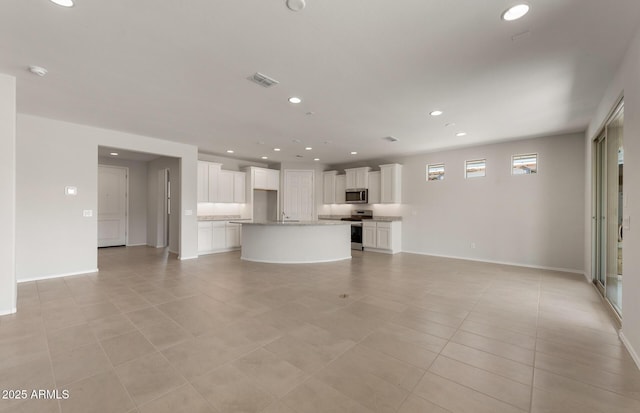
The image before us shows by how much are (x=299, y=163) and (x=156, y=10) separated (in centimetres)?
726

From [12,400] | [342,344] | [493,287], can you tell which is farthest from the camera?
[493,287]

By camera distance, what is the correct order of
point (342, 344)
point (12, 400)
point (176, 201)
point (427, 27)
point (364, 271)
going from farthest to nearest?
1. point (176, 201)
2. point (364, 271)
3. point (342, 344)
4. point (427, 27)
5. point (12, 400)

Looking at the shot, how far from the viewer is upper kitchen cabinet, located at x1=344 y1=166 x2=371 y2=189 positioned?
8562 millimetres

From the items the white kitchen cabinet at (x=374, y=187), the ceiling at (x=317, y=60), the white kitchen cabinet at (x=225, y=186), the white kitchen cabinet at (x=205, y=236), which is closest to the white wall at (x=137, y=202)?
the white kitchen cabinet at (x=225, y=186)

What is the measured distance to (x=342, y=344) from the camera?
2537mm

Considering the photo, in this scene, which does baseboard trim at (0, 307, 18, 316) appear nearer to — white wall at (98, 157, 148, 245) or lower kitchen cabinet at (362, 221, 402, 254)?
white wall at (98, 157, 148, 245)

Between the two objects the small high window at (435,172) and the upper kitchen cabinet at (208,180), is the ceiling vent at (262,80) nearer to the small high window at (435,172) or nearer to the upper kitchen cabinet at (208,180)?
the upper kitchen cabinet at (208,180)

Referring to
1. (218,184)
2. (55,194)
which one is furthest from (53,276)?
(218,184)

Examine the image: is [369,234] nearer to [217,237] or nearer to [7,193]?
[217,237]

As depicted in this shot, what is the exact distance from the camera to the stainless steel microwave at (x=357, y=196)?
8.56 m

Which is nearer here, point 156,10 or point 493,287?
point 156,10

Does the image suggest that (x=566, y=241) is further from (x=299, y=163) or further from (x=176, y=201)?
(x=176, y=201)

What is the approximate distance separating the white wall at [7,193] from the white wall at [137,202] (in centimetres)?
603

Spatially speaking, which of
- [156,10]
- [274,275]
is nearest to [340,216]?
[274,275]
